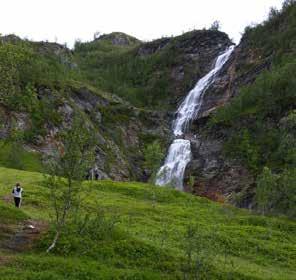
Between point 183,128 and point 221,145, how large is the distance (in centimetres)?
1518

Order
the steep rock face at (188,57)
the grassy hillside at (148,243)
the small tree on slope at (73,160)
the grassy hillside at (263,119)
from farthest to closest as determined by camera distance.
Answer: the steep rock face at (188,57), the grassy hillside at (263,119), the small tree on slope at (73,160), the grassy hillside at (148,243)

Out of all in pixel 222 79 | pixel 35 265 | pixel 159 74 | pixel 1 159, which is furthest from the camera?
pixel 159 74

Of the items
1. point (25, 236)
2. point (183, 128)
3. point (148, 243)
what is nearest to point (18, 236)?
point (25, 236)

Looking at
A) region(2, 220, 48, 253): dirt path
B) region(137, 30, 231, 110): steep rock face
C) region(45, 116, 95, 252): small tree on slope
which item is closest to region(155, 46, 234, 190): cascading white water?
region(137, 30, 231, 110): steep rock face

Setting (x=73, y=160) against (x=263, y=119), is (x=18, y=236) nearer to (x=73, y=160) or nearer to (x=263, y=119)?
(x=73, y=160)

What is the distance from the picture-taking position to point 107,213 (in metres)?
43.2

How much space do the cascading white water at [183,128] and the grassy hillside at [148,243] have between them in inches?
886

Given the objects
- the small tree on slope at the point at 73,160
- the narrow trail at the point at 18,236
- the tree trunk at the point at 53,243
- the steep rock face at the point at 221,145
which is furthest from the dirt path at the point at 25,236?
the steep rock face at the point at 221,145

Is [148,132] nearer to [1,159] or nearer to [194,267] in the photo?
[1,159]

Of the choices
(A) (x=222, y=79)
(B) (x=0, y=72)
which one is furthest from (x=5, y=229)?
(A) (x=222, y=79)

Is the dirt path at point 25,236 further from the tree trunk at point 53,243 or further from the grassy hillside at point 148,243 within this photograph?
the tree trunk at point 53,243

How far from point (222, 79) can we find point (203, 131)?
22.1 meters

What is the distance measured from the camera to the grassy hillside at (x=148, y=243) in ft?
85.5

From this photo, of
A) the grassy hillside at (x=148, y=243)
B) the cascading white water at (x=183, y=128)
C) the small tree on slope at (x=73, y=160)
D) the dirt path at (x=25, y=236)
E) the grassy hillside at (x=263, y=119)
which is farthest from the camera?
the cascading white water at (x=183, y=128)
